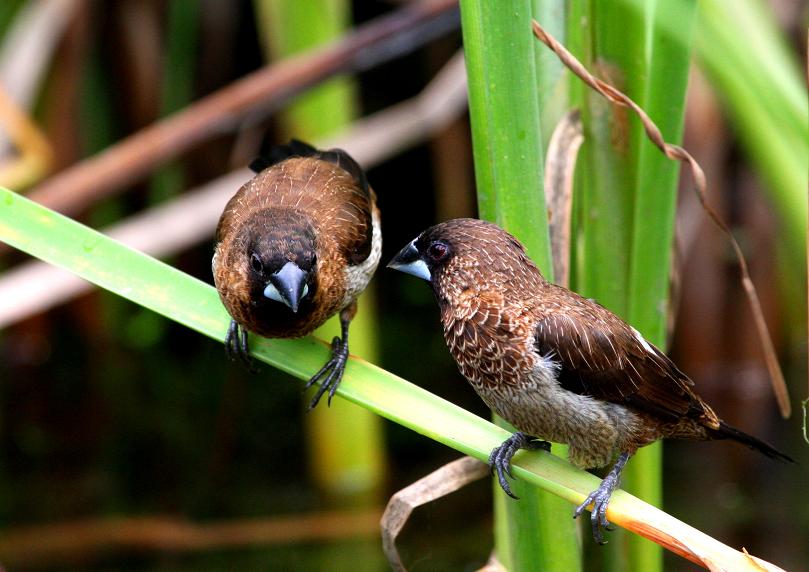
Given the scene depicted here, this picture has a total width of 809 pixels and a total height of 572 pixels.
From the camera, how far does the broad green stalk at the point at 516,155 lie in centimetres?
170

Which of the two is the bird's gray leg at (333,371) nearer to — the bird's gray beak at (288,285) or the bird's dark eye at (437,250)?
the bird's gray beak at (288,285)

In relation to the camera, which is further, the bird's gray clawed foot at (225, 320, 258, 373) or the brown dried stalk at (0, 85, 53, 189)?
the brown dried stalk at (0, 85, 53, 189)

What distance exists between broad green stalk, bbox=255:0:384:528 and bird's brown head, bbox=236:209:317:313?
1.39 meters

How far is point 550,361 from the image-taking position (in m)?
1.91

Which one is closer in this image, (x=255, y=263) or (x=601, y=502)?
(x=601, y=502)

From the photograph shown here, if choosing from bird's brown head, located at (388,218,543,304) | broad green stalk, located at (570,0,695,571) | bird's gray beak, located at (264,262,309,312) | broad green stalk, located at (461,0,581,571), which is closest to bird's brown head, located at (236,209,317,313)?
bird's gray beak, located at (264,262,309,312)

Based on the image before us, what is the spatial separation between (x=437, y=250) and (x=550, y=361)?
32 cm

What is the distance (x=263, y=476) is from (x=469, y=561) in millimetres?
1061

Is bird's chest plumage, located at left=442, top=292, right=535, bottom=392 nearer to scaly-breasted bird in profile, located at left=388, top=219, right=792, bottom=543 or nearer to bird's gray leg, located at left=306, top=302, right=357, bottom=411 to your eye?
scaly-breasted bird in profile, located at left=388, top=219, right=792, bottom=543

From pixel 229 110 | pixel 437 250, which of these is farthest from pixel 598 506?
pixel 229 110

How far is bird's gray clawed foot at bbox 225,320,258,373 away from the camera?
92.2 inches

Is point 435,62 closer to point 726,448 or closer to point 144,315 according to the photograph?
point 144,315

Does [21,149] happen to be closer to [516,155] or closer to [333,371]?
[333,371]

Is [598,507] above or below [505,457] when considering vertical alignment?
below
